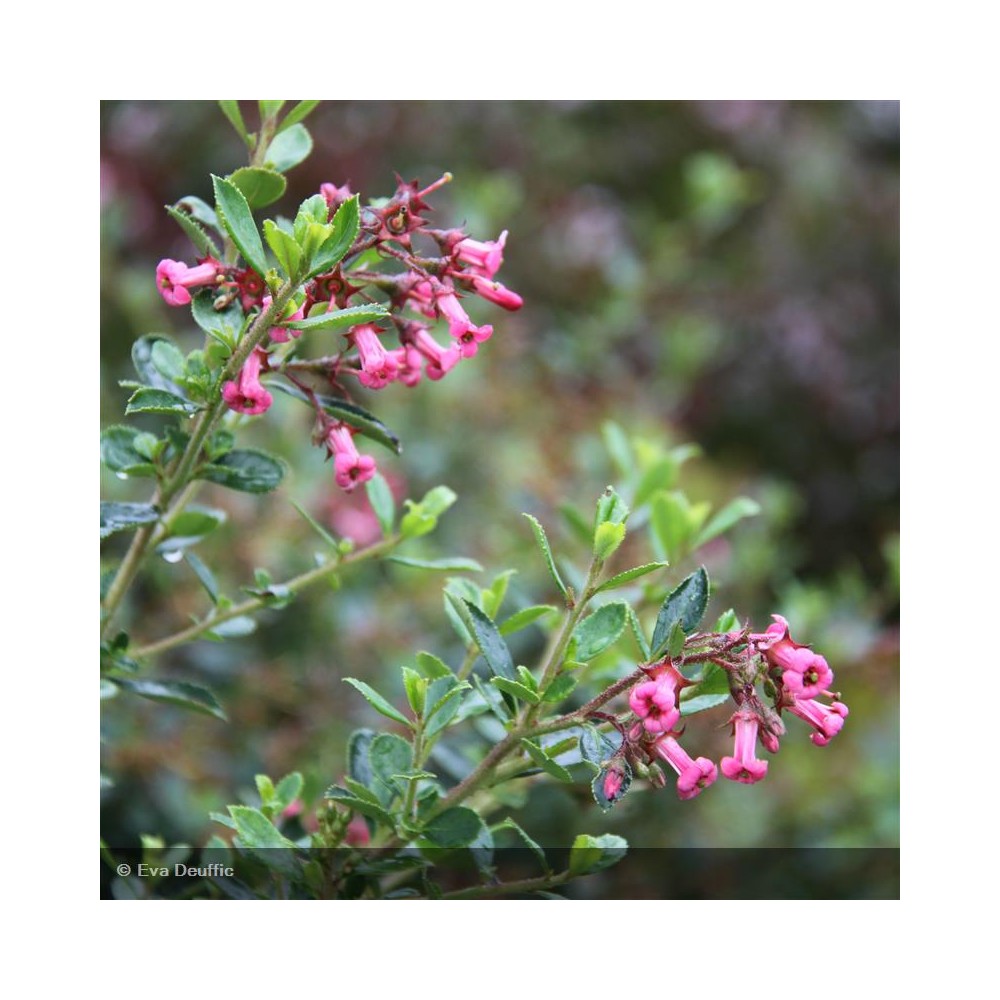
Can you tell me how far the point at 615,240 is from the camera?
150 inches

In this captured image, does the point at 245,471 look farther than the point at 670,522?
No

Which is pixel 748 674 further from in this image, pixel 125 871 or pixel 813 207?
pixel 813 207

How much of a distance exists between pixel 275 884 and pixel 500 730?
0.30m

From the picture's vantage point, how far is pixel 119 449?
3.88 ft

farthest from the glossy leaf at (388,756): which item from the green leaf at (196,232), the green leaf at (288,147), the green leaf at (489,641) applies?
the green leaf at (288,147)

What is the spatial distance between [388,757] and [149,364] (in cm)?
44

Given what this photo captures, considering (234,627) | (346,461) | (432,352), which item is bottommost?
(234,627)

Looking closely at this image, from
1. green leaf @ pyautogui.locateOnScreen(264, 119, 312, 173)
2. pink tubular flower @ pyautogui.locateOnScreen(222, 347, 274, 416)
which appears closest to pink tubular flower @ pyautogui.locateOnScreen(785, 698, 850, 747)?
pink tubular flower @ pyautogui.locateOnScreen(222, 347, 274, 416)

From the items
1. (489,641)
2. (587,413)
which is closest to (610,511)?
(489,641)

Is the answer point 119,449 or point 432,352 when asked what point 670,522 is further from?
point 119,449

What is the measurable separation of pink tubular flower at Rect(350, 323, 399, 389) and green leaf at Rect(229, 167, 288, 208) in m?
0.15

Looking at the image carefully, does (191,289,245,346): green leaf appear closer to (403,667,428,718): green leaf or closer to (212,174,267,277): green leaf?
(212,174,267,277): green leaf

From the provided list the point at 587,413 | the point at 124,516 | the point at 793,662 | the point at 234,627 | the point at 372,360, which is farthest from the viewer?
the point at 587,413
